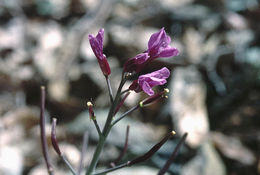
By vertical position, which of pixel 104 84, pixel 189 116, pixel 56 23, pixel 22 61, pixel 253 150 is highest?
pixel 56 23

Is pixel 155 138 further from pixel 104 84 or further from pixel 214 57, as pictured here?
pixel 214 57

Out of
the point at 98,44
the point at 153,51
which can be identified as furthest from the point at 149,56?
the point at 98,44

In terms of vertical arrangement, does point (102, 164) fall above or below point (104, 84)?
below

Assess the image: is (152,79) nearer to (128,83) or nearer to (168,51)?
(168,51)

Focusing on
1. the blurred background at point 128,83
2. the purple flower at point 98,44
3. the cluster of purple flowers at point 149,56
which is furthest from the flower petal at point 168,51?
the blurred background at point 128,83

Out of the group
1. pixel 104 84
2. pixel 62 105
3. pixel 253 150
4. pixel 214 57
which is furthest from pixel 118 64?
pixel 253 150

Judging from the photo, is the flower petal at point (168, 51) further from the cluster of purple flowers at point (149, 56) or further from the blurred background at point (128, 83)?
the blurred background at point (128, 83)

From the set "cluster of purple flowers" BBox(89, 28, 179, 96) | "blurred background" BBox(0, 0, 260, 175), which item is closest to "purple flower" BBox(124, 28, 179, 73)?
"cluster of purple flowers" BBox(89, 28, 179, 96)
